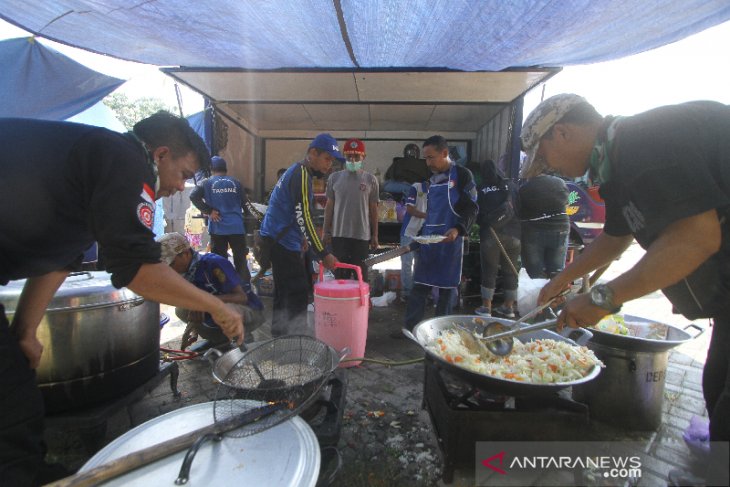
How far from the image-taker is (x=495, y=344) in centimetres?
263

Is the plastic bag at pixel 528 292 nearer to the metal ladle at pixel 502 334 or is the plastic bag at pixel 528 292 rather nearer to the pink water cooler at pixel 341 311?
the metal ladle at pixel 502 334

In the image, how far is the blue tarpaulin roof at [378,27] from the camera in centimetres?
324

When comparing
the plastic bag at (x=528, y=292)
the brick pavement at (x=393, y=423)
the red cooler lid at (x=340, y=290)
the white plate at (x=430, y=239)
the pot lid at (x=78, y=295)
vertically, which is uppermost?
the white plate at (x=430, y=239)

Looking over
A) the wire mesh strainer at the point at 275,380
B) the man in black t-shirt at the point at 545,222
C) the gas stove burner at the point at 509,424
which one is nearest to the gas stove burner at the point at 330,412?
the wire mesh strainer at the point at 275,380

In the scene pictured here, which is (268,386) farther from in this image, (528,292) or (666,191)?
(528,292)

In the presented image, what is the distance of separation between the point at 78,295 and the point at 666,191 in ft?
10.3

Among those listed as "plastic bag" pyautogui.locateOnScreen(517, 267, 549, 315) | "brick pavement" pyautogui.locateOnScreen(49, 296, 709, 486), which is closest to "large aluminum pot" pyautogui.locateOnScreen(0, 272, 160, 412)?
"brick pavement" pyautogui.locateOnScreen(49, 296, 709, 486)

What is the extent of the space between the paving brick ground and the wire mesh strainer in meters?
0.77

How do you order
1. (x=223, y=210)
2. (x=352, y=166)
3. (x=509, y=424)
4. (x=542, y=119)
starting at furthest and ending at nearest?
(x=223, y=210), (x=352, y=166), (x=509, y=424), (x=542, y=119)

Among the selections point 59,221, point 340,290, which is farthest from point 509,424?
point 59,221

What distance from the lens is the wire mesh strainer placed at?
5.27 feet

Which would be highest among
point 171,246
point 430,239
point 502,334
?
point 430,239

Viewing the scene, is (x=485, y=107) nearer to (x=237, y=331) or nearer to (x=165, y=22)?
(x=165, y=22)

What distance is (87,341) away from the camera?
2273 mm
